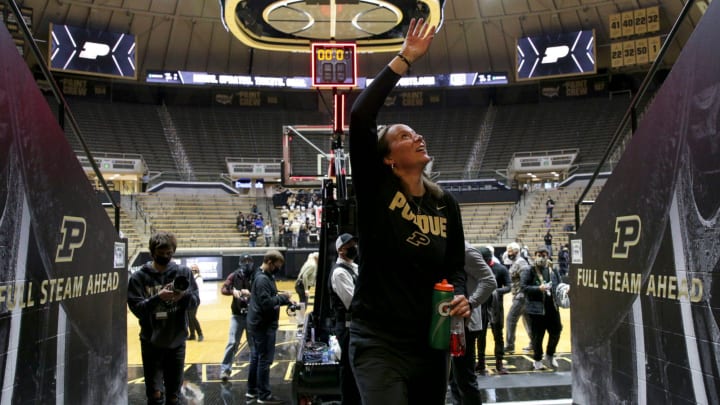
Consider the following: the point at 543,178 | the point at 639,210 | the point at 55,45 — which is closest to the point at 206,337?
the point at 639,210

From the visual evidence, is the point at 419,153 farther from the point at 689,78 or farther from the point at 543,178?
the point at 543,178

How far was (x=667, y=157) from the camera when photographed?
332 cm

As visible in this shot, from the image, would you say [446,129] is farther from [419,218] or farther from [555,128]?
[419,218]

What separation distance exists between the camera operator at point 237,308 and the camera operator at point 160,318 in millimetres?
2299

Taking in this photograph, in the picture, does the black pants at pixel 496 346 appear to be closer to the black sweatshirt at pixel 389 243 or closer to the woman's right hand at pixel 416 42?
the black sweatshirt at pixel 389 243

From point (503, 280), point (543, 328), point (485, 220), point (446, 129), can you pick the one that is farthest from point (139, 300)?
point (446, 129)

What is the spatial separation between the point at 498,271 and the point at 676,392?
4.12 m

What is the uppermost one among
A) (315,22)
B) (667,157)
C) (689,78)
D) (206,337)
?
(315,22)

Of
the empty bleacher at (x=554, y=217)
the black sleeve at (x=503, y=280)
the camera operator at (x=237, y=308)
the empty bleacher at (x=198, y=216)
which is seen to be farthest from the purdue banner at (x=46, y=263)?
the empty bleacher at (x=554, y=217)

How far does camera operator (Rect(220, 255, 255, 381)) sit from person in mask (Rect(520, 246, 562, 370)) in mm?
3459

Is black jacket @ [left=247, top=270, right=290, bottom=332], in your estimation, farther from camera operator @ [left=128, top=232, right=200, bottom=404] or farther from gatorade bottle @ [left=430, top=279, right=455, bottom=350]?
gatorade bottle @ [left=430, top=279, right=455, bottom=350]

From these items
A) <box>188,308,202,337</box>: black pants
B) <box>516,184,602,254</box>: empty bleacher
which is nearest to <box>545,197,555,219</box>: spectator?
<box>516,184,602,254</box>: empty bleacher

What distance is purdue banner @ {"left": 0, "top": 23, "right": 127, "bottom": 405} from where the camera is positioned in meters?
2.96

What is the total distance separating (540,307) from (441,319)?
17.6 feet
